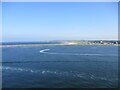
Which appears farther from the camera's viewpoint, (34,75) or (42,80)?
(34,75)

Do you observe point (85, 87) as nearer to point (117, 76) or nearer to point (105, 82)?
point (105, 82)

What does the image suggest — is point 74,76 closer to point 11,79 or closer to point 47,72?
point 47,72

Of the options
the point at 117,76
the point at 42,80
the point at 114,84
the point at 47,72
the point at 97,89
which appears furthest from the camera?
the point at 47,72

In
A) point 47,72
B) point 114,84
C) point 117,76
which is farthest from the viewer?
point 47,72

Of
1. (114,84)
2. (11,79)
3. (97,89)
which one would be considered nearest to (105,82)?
(114,84)

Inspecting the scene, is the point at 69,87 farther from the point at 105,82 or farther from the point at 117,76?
the point at 117,76

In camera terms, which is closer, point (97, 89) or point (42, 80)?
point (97, 89)

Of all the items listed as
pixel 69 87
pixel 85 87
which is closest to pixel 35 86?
pixel 69 87

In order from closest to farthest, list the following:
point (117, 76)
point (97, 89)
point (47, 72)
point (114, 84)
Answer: point (97, 89)
point (114, 84)
point (117, 76)
point (47, 72)
